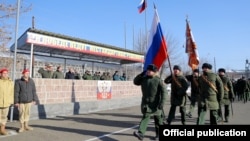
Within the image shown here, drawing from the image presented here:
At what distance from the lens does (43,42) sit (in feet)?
49.8

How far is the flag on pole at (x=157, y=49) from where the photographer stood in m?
10.8

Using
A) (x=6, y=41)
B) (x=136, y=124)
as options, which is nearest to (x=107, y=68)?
(x=6, y=41)

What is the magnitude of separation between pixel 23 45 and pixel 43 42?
99cm

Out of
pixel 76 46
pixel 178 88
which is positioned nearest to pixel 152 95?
pixel 178 88

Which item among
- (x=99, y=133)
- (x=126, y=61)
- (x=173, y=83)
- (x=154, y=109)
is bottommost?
(x=99, y=133)

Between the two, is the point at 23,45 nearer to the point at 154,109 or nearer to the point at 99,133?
the point at 99,133

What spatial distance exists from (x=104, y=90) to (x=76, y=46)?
2.79 m

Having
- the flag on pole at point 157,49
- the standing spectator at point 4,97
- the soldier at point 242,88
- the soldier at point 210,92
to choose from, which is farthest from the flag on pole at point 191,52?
the soldier at point 242,88

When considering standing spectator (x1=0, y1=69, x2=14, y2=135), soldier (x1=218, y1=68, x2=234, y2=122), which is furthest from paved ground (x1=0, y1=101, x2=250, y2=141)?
soldier (x1=218, y1=68, x2=234, y2=122)

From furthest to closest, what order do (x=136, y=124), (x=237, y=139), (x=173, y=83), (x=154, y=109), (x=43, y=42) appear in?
1. (x=43, y=42)
2. (x=136, y=124)
3. (x=173, y=83)
4. (x=154, y=109)
5. (x=237, y=139)

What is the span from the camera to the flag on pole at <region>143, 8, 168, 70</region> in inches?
424

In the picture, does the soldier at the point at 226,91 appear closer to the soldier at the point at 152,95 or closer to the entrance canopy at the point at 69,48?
the soldier at the point at 152,95

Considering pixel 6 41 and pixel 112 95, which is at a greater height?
pixel 6 41

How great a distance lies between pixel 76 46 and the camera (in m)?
17.6
